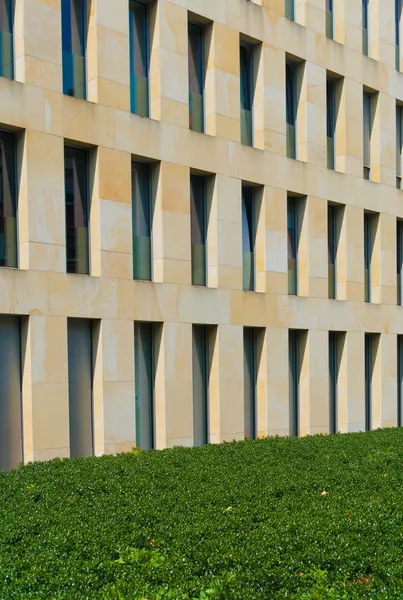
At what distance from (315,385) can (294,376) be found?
740 millimetres

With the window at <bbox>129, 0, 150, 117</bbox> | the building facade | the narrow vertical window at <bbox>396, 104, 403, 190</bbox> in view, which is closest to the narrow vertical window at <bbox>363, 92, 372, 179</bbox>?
the building facade

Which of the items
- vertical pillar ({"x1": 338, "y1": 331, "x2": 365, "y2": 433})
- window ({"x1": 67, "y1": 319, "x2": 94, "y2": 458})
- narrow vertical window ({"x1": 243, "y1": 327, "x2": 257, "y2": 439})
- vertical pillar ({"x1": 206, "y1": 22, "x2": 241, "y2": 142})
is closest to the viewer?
window ({"x1": 67, "y1": 319, "x2": 94, "y2": 458})

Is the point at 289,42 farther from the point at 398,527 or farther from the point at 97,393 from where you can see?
the point at 398,527

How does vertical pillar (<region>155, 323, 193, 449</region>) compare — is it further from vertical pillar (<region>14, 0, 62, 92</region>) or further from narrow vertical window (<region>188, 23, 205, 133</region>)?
vertical pillar (<region>14, 0, 62, 92</region>)

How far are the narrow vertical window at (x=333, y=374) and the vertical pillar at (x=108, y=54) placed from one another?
37.6 ft

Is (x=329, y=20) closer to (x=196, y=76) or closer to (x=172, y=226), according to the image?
(x=196, y=76)

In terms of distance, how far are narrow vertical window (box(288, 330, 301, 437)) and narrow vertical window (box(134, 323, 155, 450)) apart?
19.9 ft

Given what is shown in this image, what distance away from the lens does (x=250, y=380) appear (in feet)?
75.0

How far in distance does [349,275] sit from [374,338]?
3.02m

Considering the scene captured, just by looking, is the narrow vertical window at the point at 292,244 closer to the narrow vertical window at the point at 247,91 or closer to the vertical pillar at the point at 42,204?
the narrow vertical window at the point at 247,91

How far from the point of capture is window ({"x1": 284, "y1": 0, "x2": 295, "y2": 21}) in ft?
81.5

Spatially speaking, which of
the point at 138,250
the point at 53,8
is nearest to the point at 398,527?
the point at 138,250

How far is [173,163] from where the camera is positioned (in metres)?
20.1

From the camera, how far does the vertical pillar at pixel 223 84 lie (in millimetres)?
21438
